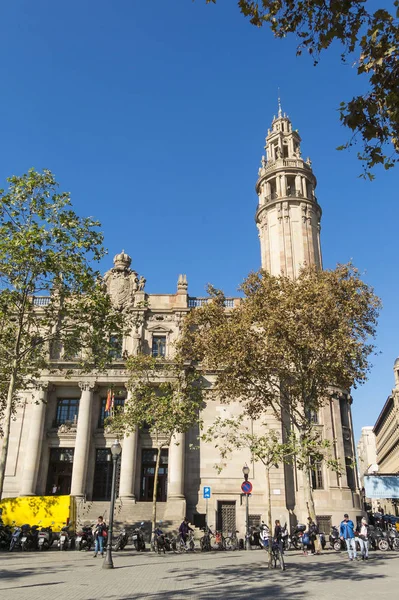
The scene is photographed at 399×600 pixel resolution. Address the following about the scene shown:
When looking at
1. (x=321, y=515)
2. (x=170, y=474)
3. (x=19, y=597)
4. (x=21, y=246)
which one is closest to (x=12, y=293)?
(x=21, y=246)

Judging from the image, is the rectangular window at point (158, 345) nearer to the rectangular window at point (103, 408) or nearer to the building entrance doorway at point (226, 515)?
the rectangular window at point (103, 408)

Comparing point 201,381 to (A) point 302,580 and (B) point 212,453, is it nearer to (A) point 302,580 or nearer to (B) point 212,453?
(B) point 212,453

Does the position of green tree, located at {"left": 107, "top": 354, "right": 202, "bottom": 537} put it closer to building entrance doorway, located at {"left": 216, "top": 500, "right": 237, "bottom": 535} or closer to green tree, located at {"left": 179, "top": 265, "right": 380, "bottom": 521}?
green tree, located at {"left": 179, "top": 265, "right": 380, "bottom": 521}

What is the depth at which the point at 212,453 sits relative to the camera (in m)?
38.4

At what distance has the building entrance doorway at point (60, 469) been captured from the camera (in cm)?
3825

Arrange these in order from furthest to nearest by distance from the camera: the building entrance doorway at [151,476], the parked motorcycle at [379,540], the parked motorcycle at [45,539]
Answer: the building entrance doorway at [151,476]
the parked motorcycle at [379,540]
the parked motorcycle at [45,539]

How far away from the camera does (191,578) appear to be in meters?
15.9

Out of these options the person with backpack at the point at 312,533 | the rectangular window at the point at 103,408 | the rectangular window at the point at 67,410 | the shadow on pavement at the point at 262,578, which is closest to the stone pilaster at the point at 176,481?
the rectangular window at the point at 103,408

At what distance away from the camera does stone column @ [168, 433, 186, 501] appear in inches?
1401

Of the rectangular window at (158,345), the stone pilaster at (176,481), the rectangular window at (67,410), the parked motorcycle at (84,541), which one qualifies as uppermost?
the rectangular window at (158,345)

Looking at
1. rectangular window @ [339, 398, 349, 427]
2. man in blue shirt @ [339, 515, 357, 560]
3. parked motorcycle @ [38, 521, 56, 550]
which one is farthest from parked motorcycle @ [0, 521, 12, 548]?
rectangular window @ [339, 398, 349, 427]

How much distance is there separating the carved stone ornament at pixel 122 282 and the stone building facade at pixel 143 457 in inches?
3.5

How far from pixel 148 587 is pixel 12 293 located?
40.6 feet

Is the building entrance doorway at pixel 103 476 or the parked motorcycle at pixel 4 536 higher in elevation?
the building entrance doorway at pixel 103 476
